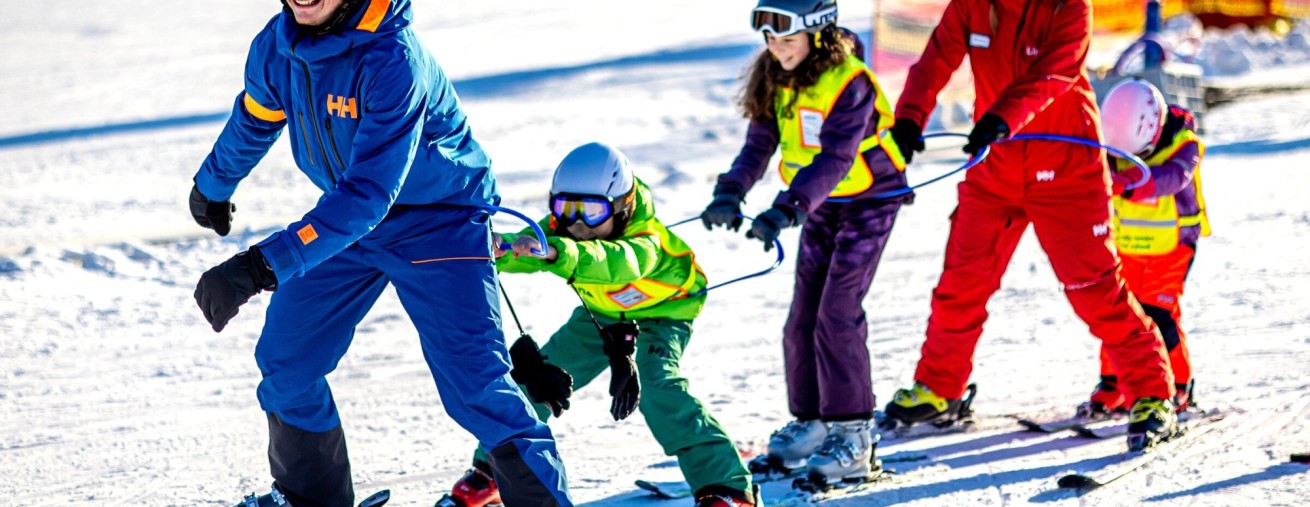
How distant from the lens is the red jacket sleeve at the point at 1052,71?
15.5 ft

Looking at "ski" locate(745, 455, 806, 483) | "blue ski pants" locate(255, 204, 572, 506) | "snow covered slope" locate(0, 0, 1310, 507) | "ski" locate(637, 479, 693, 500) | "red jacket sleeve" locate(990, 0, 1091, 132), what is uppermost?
"red jacket sleeve" locate(990, 0, 1091, 132)

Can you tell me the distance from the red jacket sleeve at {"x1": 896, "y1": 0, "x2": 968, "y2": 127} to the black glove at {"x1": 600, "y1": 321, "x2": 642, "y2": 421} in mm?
1376

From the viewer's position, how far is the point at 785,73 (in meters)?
4.88

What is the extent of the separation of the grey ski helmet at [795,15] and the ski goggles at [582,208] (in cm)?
81

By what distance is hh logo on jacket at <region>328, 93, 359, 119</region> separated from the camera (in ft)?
11.8

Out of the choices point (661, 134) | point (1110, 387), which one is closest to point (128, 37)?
point (661, 134)

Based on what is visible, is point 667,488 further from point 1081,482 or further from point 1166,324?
point 1166,324

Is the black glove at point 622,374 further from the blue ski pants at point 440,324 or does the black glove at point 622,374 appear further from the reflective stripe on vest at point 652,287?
the blue ski pants at point 440,324

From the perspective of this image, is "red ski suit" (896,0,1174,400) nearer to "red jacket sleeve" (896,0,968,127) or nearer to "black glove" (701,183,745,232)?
"red jacket sleeve" (896,0,968,127)

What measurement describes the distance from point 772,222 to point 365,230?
139 cm

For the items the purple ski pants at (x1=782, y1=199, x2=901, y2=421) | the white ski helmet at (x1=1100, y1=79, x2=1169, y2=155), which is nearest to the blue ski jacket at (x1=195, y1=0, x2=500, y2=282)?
the purple ski pants at (x1=782, y1=199, x2=901, y2=421)

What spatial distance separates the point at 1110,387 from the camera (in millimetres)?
5664

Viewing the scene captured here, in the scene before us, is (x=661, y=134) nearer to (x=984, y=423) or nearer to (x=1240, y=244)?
(x=1240, y=244)

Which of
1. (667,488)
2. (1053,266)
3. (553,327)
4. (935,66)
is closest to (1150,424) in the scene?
(1053,266)
